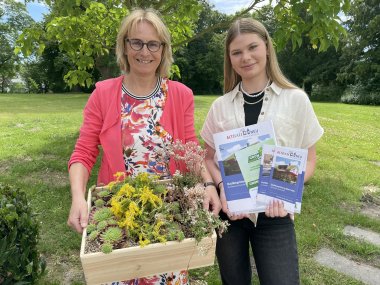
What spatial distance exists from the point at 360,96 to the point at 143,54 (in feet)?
109

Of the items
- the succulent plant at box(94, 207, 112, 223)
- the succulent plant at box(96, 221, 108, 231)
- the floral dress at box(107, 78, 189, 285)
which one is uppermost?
the floral dress at box(107, 78, 189, 285)

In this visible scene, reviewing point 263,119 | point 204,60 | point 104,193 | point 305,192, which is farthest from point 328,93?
point 104,193

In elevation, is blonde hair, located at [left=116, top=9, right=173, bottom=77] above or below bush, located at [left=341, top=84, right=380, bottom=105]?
above

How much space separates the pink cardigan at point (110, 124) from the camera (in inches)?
90.9

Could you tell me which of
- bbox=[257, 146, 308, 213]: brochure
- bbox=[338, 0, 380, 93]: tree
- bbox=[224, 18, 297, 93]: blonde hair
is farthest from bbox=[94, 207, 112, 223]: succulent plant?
bbox=[338, 0, 380, 93]: tree

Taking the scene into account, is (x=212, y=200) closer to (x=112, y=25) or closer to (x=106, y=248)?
(x=106, y=248)

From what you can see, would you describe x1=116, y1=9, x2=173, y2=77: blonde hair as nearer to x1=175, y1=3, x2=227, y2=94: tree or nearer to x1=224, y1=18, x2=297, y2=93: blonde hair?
x1=224, y1=18, x2=297, y2=93: blonde hair

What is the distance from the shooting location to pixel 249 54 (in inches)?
89.2

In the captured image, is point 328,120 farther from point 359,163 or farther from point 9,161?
point 9,161

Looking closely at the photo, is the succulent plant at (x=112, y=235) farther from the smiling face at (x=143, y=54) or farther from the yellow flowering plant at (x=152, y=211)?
the smiling face at (x=143, y=54)

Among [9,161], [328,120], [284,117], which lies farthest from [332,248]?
[328,120]

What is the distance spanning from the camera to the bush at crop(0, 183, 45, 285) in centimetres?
205

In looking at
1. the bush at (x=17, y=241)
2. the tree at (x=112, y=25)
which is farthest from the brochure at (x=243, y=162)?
the tree at (x=112, y=25)

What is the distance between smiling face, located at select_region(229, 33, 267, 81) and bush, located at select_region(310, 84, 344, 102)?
121 ft
